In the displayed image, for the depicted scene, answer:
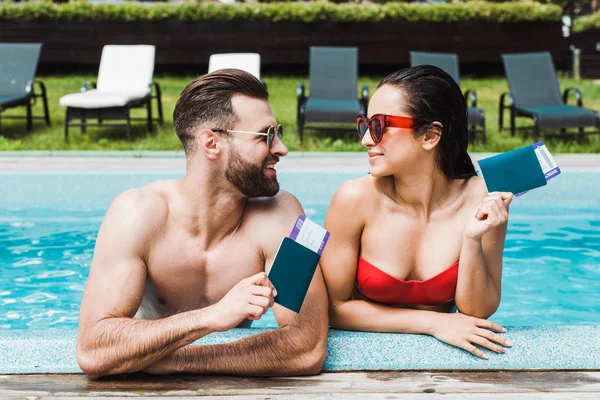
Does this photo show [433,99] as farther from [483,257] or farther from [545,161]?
[483,257]

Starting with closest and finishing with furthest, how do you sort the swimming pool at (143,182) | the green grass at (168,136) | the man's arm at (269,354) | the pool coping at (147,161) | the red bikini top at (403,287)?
the man's arm at (269,354) → the red bikini top at (403,287) → the swimming pool at (143,182) → the pool coping at (147,161) → the green grass at (168,136)

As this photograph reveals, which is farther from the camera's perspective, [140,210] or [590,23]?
[590,23]

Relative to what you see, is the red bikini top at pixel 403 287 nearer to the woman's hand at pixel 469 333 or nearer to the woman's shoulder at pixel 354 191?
the woman's hand at pixel 469 333

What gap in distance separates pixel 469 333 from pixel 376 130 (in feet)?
2.48

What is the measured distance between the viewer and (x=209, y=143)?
2.51m

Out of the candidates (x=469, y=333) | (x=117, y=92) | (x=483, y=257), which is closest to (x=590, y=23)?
(x=117, y=92)

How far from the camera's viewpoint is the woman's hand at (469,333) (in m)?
2.52

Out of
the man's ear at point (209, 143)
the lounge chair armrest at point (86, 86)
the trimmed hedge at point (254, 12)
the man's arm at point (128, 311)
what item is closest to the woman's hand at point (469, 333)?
the man's arm at point (128, 311)

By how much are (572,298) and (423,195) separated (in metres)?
2.91

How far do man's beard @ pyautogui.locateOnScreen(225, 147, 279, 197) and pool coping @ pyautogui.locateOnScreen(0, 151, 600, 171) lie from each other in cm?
A: 459

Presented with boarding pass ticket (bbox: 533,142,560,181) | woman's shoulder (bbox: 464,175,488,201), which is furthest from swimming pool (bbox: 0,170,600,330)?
boarding pass ticket (bbox: 533,142,560,181)

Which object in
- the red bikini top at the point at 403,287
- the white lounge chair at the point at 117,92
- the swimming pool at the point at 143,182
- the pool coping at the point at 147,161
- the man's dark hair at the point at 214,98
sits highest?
the man's dark hair at the point at 214,98

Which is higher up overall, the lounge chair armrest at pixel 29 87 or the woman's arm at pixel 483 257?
the woman's arm at pixel 483 257

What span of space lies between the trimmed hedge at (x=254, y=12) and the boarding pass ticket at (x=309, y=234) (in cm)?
1235
